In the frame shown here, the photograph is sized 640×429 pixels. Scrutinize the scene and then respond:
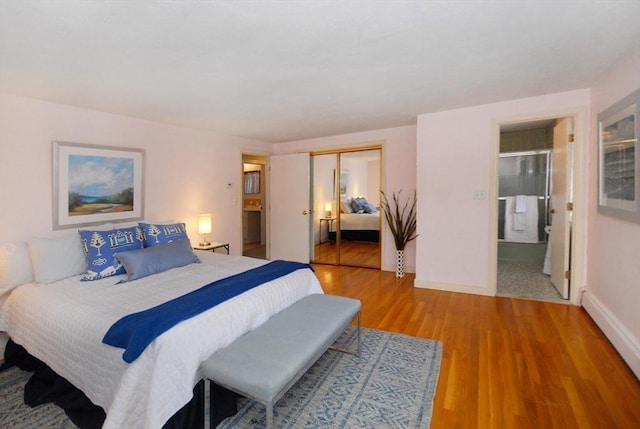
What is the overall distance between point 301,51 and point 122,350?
203 cm

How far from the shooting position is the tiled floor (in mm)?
3645

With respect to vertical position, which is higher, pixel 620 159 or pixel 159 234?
pixel 620 159

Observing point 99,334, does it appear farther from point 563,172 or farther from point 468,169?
point 563,172

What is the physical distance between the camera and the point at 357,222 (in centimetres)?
542

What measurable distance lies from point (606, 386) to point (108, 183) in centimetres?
452

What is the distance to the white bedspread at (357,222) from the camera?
530 cm

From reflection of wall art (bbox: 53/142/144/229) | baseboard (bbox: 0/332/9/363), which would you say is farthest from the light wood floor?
baseboard (bbox: 0/332/9/363)

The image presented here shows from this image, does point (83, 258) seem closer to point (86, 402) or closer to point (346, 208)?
point (86, 402)

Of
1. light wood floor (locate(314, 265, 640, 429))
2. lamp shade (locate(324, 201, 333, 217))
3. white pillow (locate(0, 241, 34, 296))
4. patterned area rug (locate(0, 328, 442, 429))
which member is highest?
lamp shade (locate(324, 201, 333, 217))

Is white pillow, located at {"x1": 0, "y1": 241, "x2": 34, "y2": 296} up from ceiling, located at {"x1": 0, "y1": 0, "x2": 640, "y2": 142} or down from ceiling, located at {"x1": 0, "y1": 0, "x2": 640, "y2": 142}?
down

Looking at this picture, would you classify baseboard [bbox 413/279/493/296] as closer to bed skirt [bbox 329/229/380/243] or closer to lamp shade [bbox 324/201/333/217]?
bed skirt [bbox 329/229/380/243]

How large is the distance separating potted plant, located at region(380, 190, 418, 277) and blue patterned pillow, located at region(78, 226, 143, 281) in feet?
10.6

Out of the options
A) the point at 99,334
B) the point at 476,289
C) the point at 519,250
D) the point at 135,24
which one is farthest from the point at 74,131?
the point at 519,250

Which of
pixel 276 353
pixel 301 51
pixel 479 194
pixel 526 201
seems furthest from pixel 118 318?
pixel 526 201
